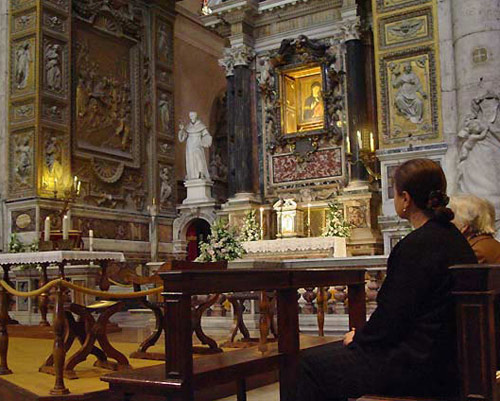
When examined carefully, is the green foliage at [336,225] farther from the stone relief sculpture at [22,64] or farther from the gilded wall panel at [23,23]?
the gilded wall panel at [23,23]

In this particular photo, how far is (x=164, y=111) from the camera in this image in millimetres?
18578

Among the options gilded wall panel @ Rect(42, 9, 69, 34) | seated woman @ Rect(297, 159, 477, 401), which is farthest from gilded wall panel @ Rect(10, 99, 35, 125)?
seated woman @ Rect(297, 159, 477, 401)

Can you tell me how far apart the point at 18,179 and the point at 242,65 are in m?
5.63

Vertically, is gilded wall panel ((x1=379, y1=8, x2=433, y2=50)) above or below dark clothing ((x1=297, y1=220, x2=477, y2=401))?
above

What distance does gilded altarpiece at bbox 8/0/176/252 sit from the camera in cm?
1465

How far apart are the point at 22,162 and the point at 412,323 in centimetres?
1330

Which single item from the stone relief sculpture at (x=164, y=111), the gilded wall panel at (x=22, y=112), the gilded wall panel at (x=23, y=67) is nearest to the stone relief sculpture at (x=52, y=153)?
the gilded wall panel at (x=22, y=112)

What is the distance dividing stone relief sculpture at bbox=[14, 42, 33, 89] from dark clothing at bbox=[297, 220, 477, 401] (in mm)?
13603

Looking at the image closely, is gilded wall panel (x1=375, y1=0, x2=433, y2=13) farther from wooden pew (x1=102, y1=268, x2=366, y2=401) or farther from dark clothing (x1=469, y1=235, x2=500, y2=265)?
dark clothing (x1=469, y1=235, x2=500, y2=265)

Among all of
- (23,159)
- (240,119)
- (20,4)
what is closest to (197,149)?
(240,119)

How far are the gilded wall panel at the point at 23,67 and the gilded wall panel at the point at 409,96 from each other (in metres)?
7.66

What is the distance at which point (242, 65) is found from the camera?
15484 mm

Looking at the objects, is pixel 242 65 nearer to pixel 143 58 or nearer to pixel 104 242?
pixel 143 58

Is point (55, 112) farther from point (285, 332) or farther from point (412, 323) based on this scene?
point (412, 323)
